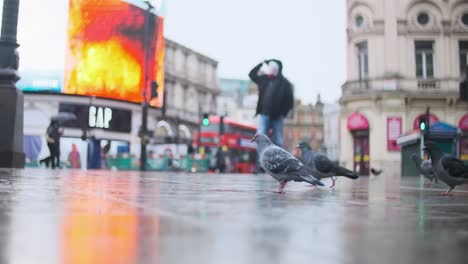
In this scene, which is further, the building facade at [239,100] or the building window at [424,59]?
Result: the building facade at [239,100]

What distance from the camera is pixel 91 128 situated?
41.9 metres

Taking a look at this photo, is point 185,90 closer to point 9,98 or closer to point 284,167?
point 9,98

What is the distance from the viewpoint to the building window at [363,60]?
1256 inches

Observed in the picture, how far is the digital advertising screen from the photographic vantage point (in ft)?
126

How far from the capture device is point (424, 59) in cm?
3127

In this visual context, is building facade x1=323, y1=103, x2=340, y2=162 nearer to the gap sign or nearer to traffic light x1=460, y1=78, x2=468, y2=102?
the gap sign

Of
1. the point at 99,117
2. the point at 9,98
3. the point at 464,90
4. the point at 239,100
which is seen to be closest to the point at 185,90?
the point at 99,117

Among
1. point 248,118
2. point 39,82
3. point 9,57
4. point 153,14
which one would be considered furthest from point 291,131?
point 9,57

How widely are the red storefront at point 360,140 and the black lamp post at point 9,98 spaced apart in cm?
2335

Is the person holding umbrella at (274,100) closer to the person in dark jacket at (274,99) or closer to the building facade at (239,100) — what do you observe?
the person in dark jacket at (274,99)

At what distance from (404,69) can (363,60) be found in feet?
9.00

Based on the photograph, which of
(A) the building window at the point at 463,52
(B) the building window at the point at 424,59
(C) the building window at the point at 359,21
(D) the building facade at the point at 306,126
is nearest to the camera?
(A) the building window at the point at 463,52

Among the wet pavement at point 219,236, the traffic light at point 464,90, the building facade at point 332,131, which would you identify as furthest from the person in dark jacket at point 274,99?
the building facade at point 332,131

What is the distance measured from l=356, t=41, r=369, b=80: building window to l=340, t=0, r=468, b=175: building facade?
374 millimetres
